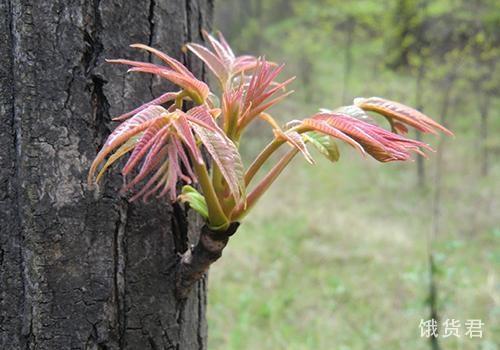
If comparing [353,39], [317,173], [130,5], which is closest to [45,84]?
[130,5]

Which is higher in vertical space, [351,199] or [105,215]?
[105,215]

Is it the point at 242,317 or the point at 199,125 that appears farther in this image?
the point at 242,317

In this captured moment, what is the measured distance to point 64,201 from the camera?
0.66 meters

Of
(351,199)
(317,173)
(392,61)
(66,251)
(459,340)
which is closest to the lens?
(66,251)

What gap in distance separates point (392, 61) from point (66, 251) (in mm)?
9342

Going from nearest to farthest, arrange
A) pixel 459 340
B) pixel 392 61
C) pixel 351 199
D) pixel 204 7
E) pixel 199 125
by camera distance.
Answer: pixel 199 125 < pixel 204 7 < pixel 459 340 < pixel 351 199 < pixel 392 61

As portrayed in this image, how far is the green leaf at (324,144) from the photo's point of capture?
634 millimetres

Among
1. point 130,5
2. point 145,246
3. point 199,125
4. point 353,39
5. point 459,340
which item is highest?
point 353,39

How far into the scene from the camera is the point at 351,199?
630 centimetres

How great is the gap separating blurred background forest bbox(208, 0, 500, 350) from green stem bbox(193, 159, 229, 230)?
193cm

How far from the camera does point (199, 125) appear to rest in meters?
0.49

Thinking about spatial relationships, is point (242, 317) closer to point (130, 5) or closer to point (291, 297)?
point (291, 297)

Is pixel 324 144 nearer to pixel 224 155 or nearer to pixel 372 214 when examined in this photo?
pixel 224 155

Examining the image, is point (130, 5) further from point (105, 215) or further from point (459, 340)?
point (459, 340)
